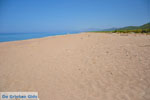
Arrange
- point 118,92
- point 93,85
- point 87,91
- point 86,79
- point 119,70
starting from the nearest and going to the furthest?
point 118,92, point 87,91, point 93,85, point 86,79, point 119,70

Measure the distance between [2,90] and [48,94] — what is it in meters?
1.56

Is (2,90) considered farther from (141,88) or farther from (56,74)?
(141,88)

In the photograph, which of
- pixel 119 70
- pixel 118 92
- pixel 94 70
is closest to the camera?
pixel 118 92

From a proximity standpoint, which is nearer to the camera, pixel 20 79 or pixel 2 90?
pixel 2 90

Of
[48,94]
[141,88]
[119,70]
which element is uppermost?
[119,70]

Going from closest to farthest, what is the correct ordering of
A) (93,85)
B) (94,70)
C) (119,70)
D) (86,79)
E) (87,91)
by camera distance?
(87,91)
(93,85)
(86,79)
(119,70)
(94,70)

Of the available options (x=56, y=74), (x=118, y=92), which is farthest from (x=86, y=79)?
(x=56, y=74)

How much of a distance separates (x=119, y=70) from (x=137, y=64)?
2.88 feet

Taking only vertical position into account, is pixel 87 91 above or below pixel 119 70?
below

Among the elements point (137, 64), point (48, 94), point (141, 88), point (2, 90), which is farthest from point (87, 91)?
point (2, 90)

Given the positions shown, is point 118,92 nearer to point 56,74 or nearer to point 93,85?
point 93,85

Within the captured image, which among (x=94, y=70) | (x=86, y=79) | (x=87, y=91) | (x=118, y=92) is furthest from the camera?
(x=94, y=70)

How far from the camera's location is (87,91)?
233cm

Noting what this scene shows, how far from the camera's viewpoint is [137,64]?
3.30m
